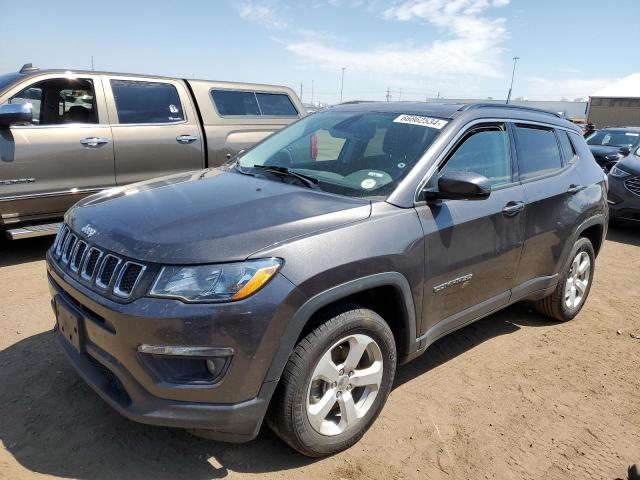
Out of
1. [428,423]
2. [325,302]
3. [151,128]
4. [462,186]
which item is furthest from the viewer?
[151,128]

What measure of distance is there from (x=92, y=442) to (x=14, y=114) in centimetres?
350

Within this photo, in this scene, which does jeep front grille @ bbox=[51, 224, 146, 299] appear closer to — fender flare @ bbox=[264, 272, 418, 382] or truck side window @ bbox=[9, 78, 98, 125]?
fender flare @ bbox=[264, 272, 418, 382]

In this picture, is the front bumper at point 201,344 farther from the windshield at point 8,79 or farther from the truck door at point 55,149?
the windshield at point 8,79

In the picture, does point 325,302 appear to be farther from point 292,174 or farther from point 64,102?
point 64,102

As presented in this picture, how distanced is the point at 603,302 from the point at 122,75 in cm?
572

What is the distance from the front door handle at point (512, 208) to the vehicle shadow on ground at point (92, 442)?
6.39 feet

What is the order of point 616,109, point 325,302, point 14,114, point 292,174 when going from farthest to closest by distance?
point 616,109 → point 14,114 → point 292,174 → point 325,302

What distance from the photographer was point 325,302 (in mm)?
2293

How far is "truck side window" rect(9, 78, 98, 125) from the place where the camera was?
545cm

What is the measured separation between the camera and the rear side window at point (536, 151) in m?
3.67

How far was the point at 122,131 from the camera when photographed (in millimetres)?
5668

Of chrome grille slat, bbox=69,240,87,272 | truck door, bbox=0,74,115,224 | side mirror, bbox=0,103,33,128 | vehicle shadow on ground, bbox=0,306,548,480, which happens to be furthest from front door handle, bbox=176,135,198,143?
chrome grille slat, bbox=69,240,87,272

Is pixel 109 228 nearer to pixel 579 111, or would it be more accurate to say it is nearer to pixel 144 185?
pixel 144 185

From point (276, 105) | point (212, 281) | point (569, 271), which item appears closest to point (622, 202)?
point (569, 271)
